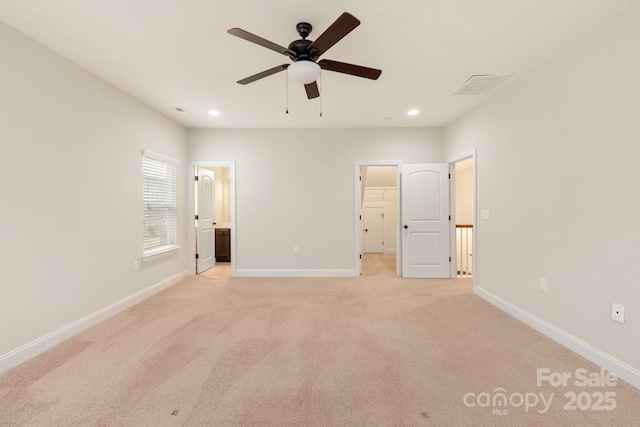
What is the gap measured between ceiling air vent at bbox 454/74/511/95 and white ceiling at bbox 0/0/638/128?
9 cm

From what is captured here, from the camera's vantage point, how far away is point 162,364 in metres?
2.13

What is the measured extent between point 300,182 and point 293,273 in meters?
1.62

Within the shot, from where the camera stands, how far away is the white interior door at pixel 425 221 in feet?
15.6

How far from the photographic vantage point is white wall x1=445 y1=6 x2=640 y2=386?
1.93 metres

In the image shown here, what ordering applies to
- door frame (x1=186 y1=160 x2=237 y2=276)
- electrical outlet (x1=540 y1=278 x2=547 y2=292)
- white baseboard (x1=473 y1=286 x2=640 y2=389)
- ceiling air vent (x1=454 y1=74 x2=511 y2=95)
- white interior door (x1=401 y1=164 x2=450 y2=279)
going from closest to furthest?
white baseboard (x1=473 y1=286 x2=640 y2=389) < electrical outlet (x1=540 y1=278 x2=547 y2=292) < ceiling air vent (x1=454 y1=74 x2=511 y2=95) < white interior door (x1=401 y1=164 x2=450 y2=279) < door frame (x1=186 y1=160 x2=237 y2=276)

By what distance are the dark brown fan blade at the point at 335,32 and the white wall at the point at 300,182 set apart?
9.38 feet

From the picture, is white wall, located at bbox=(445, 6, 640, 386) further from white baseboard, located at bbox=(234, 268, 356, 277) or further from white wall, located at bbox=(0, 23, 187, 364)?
white wall, located at bbox=(0, 23, 187, 364)

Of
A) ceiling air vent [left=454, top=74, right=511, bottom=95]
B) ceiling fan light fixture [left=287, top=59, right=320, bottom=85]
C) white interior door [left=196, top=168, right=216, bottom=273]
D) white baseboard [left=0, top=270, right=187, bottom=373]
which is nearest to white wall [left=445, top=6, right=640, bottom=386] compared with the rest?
ceiling air vent [left=454, top=74, right=511, bottom=95]

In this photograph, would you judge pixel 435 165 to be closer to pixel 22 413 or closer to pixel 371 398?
pixel 371 398

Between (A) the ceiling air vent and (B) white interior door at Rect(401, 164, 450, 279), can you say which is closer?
(A) the ceiling air vent

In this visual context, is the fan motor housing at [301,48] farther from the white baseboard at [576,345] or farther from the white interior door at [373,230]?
the white interior door at [373,230]

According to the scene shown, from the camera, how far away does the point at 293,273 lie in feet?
16.1

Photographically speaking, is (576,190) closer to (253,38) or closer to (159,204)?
(253,38)

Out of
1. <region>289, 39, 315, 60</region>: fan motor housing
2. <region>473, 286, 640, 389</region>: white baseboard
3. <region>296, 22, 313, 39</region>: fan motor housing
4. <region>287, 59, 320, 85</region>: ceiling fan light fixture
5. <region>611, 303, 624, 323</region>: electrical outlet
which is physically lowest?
<region>473, 286, 640, 389</region>: white baseboard
